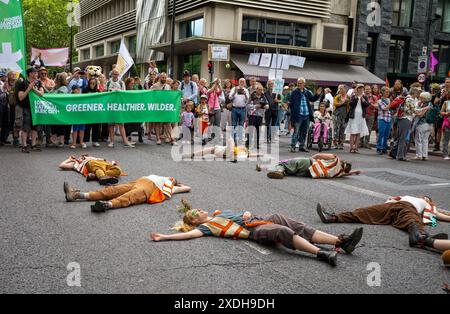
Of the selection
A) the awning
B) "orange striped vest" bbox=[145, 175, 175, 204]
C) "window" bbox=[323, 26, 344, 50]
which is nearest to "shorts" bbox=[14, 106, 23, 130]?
"orange striped vest" bbox=[145, 175, 175, 204]

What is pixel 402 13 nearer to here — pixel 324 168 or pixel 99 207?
pixel 324 168

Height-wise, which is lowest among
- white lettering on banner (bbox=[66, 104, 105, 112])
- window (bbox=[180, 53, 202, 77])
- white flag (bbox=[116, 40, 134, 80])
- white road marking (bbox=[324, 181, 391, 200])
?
white road marking (bbox=[324, 181, 391, 200])

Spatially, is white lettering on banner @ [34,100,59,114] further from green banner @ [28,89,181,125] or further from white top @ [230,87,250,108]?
white top @ [230,87,250,108]

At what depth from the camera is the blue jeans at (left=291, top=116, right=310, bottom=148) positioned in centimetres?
1438

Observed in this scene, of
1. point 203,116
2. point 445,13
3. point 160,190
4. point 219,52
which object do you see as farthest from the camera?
point 445,13

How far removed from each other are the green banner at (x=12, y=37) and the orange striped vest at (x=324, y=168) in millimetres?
7854

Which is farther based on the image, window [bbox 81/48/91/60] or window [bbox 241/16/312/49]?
window [bbox 81/48/91/60]

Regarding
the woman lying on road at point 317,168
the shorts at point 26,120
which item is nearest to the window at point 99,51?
the shorts at point 26,120

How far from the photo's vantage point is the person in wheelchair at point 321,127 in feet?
49.8

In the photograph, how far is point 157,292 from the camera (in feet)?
13.4

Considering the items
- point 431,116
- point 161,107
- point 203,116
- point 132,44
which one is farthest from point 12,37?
point 132,44

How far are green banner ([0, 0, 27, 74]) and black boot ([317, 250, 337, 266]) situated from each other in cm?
1026

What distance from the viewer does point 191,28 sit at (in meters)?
33.8

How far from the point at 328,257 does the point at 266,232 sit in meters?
0.74
